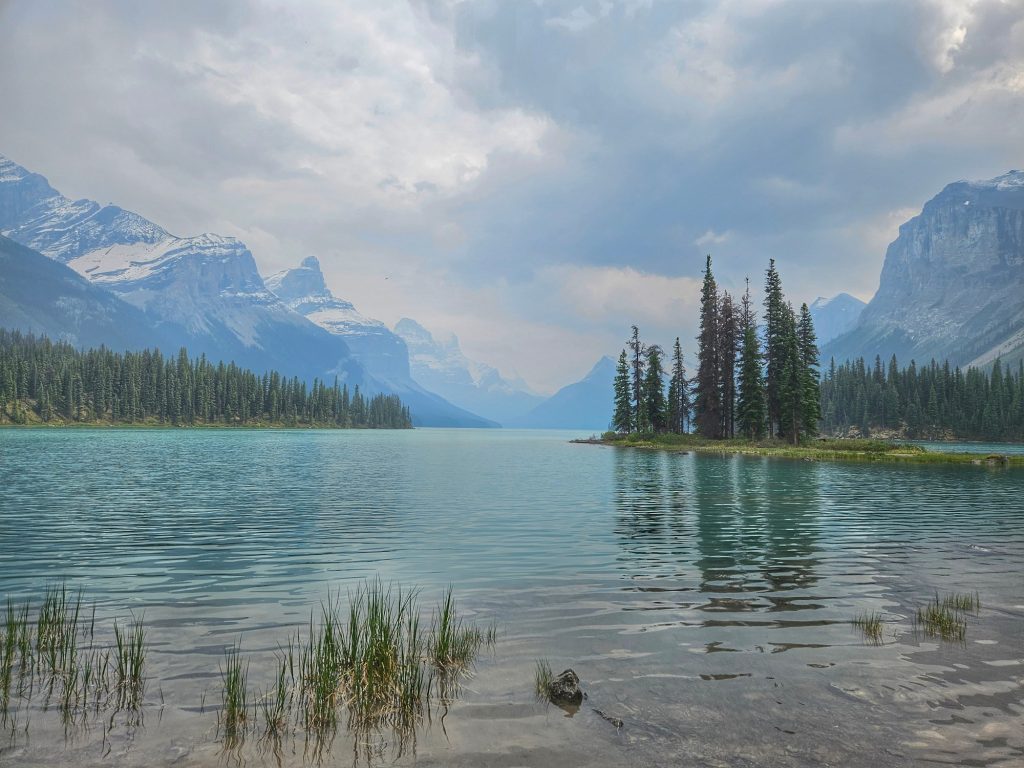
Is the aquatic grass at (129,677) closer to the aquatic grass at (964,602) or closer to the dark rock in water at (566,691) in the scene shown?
the dark rock in water at (566,691)

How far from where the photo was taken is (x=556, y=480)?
173 feet

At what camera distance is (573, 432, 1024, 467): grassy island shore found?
7212 cm

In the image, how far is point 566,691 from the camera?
952 cm

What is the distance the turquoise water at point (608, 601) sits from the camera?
26.9 ft

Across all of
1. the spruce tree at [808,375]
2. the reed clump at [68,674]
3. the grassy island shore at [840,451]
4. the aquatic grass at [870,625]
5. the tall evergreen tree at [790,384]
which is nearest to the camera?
the reed clump at [68,674]

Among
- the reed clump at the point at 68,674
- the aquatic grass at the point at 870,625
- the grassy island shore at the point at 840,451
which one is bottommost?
the aquatic grass at the point at 870,625

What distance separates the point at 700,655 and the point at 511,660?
3628 mm

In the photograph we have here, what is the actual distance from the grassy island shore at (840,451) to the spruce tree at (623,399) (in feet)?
80.4

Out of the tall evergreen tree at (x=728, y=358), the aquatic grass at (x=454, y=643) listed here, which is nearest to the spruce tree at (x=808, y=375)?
the tall evergreen tree at (x=728, y=358)

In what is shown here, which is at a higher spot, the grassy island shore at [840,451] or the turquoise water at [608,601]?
the grassy island shore at [840,451]

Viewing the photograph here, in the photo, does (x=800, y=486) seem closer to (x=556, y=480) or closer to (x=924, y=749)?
(x=556, y=480)

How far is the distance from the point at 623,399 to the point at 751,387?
137 feet

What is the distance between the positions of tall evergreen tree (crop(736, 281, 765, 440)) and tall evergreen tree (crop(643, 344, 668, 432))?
23.8 meters

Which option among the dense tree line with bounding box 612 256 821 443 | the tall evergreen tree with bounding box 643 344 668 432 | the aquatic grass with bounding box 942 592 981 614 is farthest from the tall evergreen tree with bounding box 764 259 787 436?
the aquatic grass with bounding box 942 592 981 614
